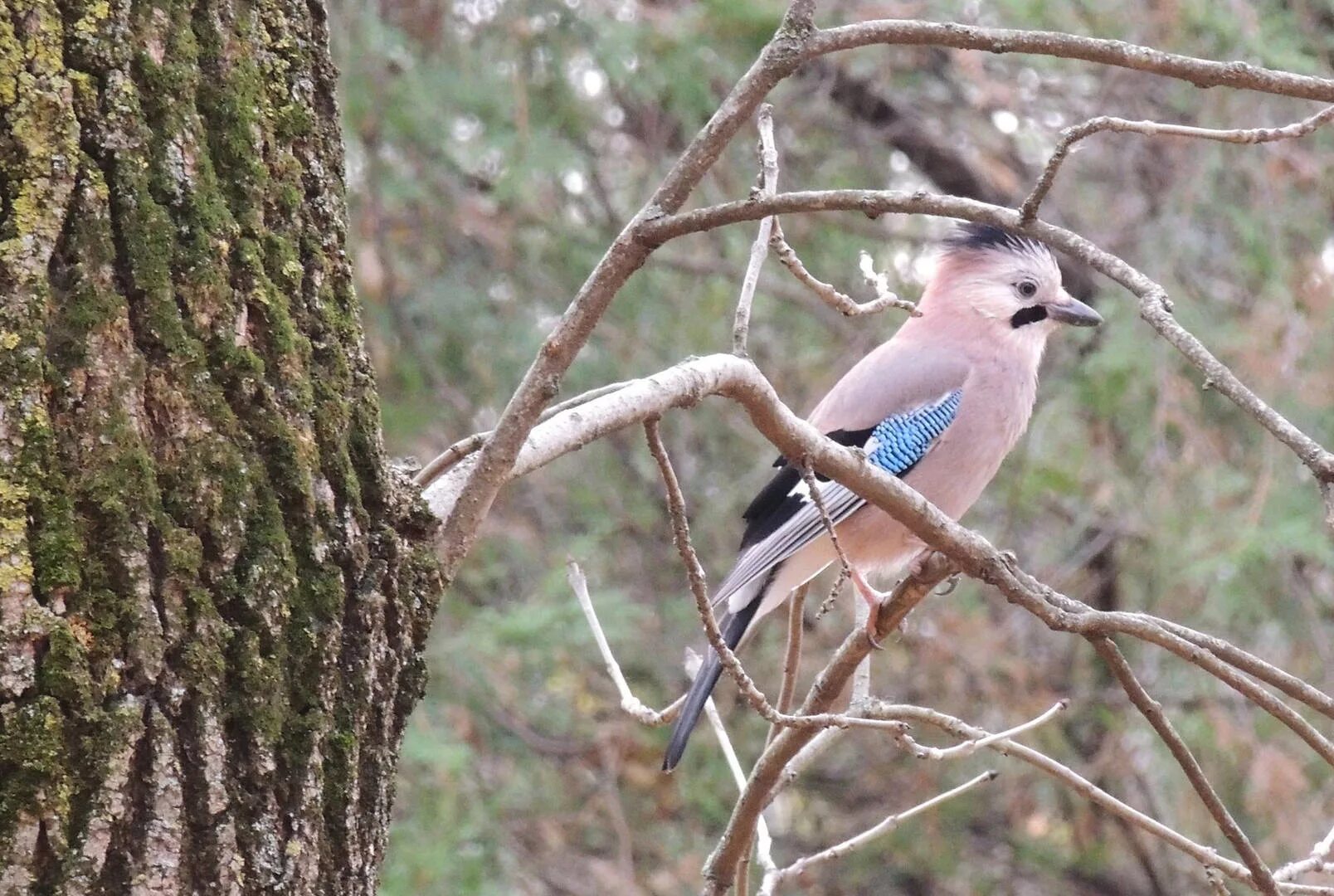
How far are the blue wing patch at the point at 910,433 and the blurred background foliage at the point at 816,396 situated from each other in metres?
1.10

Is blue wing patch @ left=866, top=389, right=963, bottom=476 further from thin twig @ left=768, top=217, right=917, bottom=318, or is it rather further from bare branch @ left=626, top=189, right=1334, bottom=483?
bare branch @ left=626, top=189, right=1334, bottom=483

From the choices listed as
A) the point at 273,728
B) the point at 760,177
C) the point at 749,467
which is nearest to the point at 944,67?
the point at 749,467

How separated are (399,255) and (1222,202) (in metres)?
2.69

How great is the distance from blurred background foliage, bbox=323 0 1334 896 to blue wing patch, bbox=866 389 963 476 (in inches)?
43.2

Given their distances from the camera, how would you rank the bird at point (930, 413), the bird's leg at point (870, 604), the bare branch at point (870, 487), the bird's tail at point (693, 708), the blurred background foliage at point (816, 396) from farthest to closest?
the blurred background foliage at point (816, 396), the bird at point (930, 413), the bird's tail at point (693, 708), the bird's leg at point (870, 604), the bare branch at point (870, 487)

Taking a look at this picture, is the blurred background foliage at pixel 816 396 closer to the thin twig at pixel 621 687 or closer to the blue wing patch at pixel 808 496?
the blue wing patch at pixel 808 496

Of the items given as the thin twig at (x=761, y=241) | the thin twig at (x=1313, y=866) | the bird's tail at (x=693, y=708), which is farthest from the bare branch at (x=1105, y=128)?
the bird's tail at (x=693, y=708)

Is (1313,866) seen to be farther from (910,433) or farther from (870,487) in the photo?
(910,433)

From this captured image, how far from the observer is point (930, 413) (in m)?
3.87

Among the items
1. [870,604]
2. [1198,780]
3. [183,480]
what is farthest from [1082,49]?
[870,604]

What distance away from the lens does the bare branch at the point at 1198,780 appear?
1680 millimetres

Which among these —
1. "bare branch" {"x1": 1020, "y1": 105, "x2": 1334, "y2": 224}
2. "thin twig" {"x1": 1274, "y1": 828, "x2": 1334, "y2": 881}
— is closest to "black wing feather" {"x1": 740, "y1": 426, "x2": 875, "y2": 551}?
"thin twig" {"x1": 1274, "y1": 828, "x2": 1334, "y2": 881}

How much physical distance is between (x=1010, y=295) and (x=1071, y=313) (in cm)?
16

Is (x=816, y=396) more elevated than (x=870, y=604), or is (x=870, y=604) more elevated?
(x=816, y=396)
